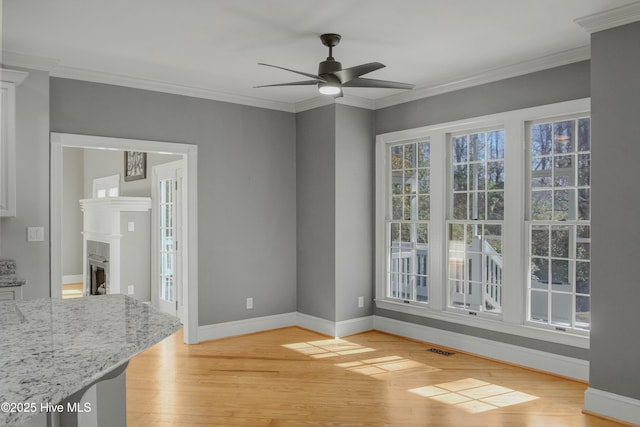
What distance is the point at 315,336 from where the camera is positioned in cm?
564

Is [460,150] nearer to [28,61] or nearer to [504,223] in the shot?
[504,223]

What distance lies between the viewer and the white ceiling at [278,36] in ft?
10.5

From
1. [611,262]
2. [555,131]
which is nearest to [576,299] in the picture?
[611,262]

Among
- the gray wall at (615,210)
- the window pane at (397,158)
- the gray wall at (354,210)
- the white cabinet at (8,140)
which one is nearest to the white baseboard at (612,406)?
the gray wall at (615,210)

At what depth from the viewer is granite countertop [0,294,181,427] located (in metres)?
Result: 1.05

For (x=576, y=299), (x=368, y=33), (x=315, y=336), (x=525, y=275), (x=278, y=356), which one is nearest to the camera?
(x=368, y=33)

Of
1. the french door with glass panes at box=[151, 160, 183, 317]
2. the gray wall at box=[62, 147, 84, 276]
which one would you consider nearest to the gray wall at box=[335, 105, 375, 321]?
the french door with glass panes at box=[151, 160, 183, 317]

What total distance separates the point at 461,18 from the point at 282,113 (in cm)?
301

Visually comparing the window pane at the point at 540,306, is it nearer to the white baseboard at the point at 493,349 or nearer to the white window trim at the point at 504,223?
the white window trim at the point at 504,223

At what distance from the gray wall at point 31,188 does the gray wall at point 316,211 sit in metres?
2.80

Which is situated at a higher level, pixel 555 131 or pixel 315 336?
pixel 555 131

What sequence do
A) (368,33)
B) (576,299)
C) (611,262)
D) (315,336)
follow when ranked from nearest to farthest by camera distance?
(611,262) → (368,33) → (576,299) → (315,336)

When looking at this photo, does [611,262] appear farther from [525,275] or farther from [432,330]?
[432,330]

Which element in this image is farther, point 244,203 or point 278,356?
point 244,203
